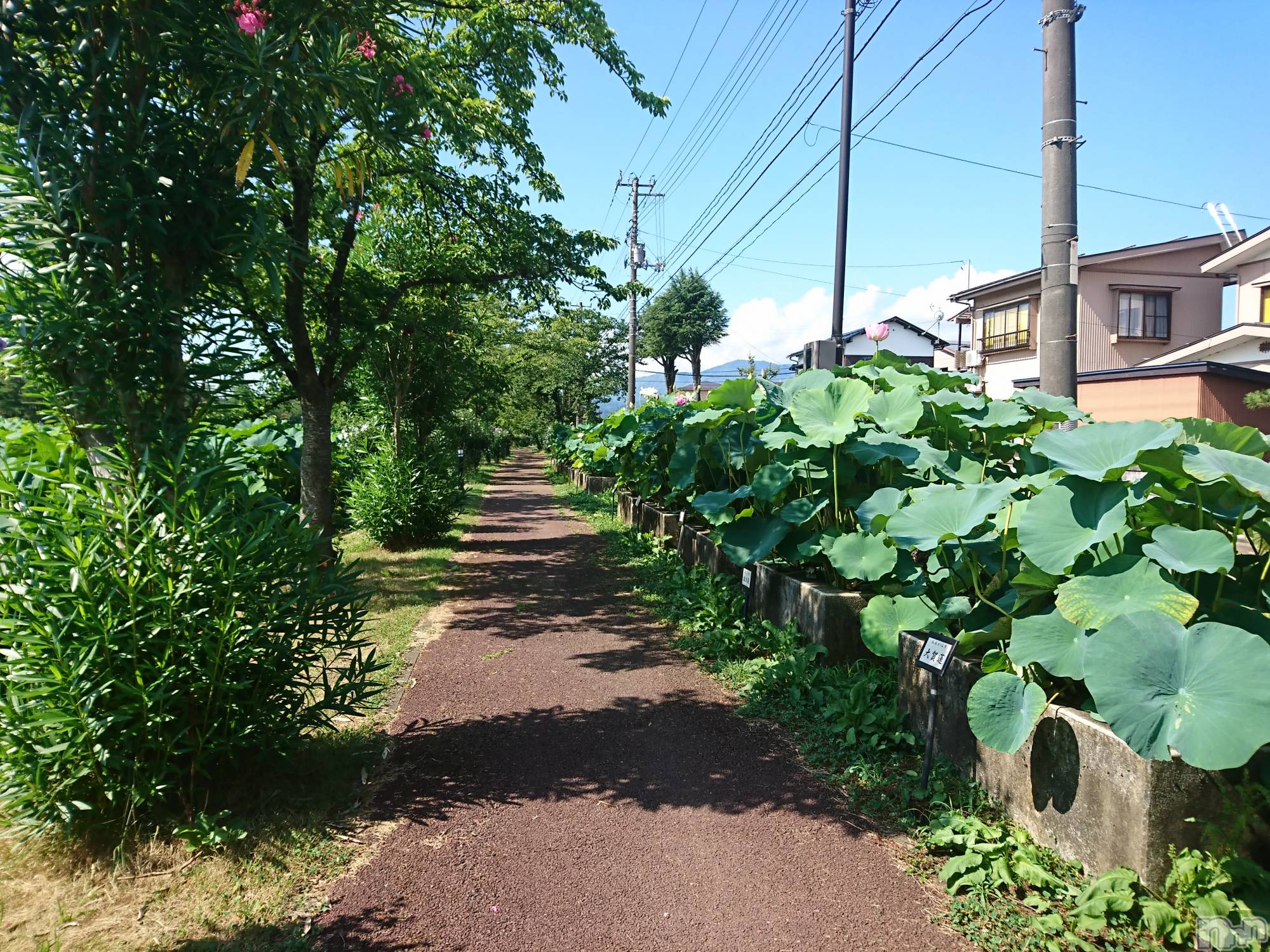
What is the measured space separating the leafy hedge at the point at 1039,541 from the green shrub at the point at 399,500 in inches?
218

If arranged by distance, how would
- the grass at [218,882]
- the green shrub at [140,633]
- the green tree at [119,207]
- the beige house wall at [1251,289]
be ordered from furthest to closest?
the beige house wall at [1251,289] < the green tree at [119,207] < the green shrub at [140,633] < the grass at [218,882]

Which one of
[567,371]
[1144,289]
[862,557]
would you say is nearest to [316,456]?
[862,557]

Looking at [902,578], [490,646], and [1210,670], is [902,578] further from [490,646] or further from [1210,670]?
[490,646]

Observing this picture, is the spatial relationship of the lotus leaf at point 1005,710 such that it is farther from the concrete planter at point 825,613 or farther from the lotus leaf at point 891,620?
the concrete planter at point 825,613

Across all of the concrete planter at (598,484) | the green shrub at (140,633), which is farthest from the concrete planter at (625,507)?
the green shrub at (140,633)

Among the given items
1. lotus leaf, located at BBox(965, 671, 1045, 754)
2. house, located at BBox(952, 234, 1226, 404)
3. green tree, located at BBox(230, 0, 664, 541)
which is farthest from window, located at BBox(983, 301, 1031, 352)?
lotus leaf, located at BBox(965, 671, 1045, 754)

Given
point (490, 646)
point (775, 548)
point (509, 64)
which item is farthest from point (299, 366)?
point (775, 548)

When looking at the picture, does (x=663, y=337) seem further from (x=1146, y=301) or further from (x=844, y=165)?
(x=844, y=165)

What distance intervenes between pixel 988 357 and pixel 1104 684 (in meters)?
29.3

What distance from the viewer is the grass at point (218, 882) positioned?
2.55 m

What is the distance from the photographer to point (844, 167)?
1095 centimetres

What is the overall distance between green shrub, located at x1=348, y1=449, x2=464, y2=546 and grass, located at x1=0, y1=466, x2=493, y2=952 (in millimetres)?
6850

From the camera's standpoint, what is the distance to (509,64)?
8094 mm

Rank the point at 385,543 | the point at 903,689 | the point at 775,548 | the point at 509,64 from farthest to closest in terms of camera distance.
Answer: the point at 385,543
the point at 509,64
the point at 775,548
the point at 903,689
